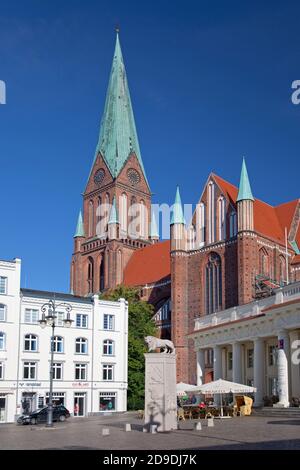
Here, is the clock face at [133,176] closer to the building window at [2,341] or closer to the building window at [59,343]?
the building window at [59,343]

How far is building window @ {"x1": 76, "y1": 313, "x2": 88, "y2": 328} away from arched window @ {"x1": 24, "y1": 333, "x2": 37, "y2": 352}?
425cm

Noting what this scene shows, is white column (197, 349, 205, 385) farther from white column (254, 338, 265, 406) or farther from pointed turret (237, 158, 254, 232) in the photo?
pointed turret (237, 158, 254, 232)

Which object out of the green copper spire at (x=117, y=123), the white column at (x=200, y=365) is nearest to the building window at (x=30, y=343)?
the white column at (x=200, y=365)

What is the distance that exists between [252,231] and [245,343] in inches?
1028

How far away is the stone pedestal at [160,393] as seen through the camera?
26266 millimetres

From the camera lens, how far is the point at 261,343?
1625 inches

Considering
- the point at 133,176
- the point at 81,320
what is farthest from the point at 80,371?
the point at 133,176

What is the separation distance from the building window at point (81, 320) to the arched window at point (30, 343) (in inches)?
167

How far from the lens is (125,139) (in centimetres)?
10969

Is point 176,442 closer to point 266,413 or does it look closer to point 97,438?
point 97,438

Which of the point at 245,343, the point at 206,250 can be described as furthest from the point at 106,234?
the point at 245,343

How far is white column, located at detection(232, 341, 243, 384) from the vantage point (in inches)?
1742

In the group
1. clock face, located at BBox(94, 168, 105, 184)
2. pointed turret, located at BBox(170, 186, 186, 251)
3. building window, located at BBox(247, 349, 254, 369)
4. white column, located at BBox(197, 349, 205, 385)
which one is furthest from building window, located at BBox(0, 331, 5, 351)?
clock face, located at BBox(94, 168, 105, 184)
